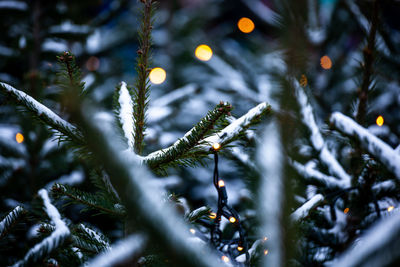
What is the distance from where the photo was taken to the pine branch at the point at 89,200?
66 centimetres

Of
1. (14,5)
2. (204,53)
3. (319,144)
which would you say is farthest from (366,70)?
(14,5)

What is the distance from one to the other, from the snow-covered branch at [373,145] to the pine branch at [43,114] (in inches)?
21.1

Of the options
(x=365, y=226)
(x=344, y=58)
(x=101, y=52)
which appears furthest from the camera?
(x=101, y=52)

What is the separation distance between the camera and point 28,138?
144cm

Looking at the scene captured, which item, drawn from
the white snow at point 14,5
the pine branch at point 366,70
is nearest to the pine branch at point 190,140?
the pine branch at point 366,70

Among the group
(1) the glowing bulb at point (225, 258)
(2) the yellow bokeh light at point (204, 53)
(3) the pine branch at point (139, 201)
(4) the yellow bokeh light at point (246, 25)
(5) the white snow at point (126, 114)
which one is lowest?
(1) the glowing bulb at point (225, 258)

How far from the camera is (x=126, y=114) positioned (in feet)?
2.52

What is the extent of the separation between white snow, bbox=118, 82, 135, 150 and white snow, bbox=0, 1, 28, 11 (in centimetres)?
185

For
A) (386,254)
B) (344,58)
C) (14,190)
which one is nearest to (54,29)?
(14,190)

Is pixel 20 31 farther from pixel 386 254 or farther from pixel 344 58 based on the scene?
pixel 386 254

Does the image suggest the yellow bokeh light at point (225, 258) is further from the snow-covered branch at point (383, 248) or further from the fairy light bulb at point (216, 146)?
the snow-covered branch at point (383, 248)

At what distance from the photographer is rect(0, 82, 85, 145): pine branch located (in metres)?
0.58

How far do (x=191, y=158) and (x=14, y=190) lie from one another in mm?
1275

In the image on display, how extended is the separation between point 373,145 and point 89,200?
63cm
